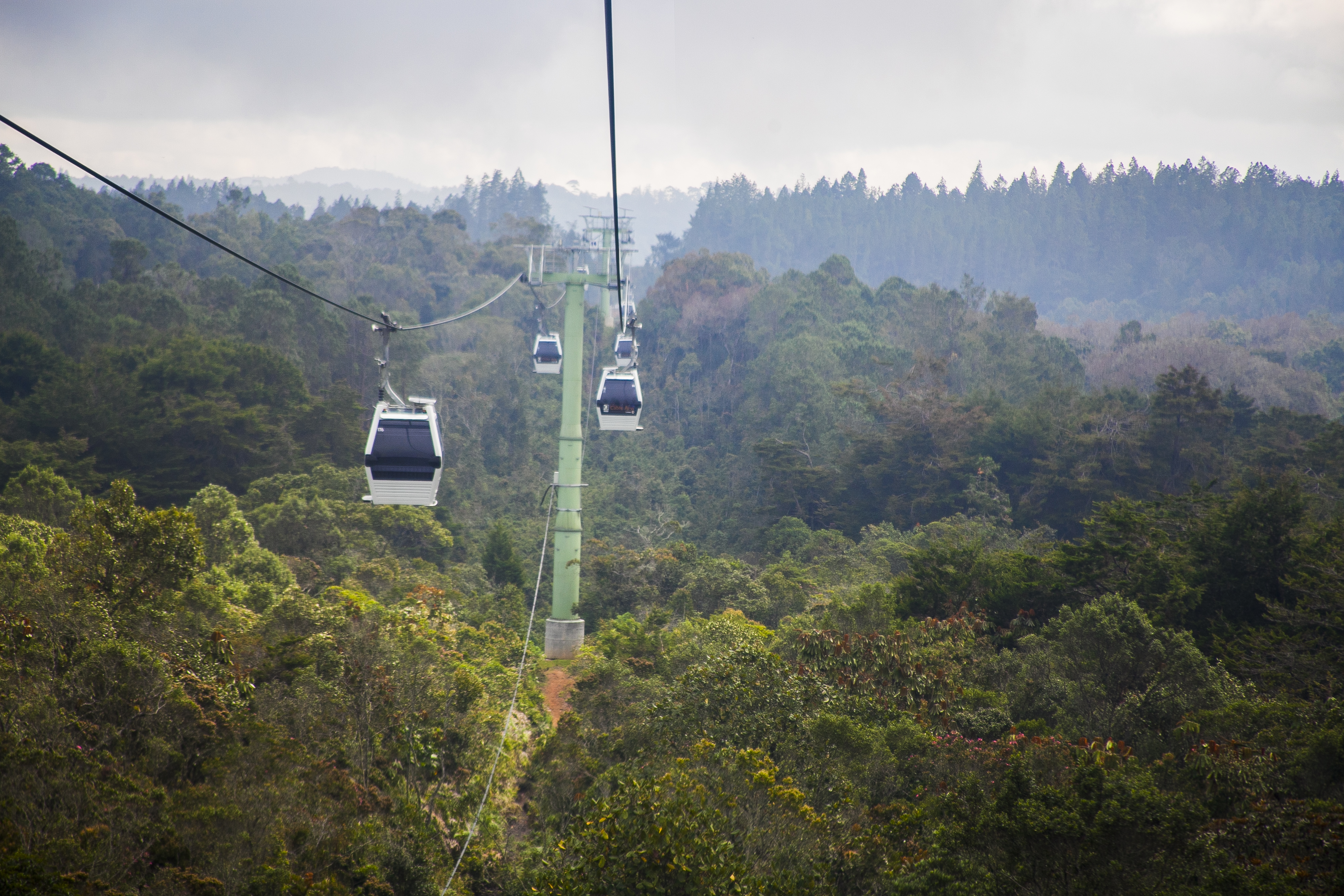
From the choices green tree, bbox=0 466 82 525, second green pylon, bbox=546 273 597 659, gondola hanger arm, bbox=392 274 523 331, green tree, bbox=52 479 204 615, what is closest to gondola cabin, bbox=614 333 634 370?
second green pylon, bbox=546 273 597 659

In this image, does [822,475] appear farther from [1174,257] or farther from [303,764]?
[1174,257]

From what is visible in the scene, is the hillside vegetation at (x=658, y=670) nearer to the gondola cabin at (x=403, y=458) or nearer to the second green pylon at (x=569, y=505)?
the second green pylon at (x=569, y=505)

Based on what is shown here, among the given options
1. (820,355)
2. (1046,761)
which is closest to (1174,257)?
(820,355)

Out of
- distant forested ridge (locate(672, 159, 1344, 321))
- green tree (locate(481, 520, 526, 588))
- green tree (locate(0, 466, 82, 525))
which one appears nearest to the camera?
green tree (locate(0, 466, 82, 525))

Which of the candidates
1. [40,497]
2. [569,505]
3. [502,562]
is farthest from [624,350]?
[40,497]

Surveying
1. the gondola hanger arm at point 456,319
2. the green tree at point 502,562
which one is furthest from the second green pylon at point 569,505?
the green tree at point 502,562

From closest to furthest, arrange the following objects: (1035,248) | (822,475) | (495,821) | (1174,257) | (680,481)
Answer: (495,821) → (822,475) → (680,481) → (1174,257) → (1035,248)

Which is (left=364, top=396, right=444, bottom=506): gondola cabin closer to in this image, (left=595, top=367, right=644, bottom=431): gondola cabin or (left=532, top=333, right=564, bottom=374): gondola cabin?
(left=595, top=367, right=644, bottom=431): gondola cabin
